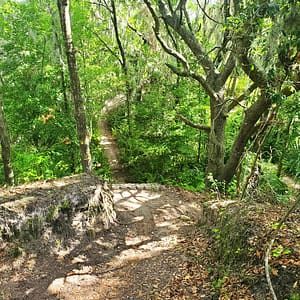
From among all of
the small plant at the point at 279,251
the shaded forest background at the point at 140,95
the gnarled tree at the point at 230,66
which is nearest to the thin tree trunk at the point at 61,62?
the shaded forest background at the point at 140,95

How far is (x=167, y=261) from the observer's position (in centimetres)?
407

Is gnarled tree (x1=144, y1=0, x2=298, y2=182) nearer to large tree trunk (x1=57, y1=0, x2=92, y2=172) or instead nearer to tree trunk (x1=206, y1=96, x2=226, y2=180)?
tree trunk (x1=206, y1=96, x2=226, y2=180)

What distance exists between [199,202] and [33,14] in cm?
769

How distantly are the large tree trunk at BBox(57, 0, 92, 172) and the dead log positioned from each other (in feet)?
2.70

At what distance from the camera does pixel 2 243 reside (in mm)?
3951

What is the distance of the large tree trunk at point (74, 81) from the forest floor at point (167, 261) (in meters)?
1.82

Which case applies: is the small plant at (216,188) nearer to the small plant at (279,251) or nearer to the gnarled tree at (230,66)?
the gnarled tree at (230,66)

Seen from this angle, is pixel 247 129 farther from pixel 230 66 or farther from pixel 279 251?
pixel 279 251

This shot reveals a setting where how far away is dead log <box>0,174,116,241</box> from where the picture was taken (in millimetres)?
4094

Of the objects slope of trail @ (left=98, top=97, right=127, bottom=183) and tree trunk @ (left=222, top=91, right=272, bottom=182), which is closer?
tree trunk @ (left=222, top=91, right=272, bottom=182)

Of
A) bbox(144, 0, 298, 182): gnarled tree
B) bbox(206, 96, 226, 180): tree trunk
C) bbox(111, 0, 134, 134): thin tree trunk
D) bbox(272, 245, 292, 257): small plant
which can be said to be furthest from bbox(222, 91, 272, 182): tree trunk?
bbox(111, 0, 134, 134): thin tree trunk

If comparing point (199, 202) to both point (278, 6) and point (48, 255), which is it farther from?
point (278, 6)

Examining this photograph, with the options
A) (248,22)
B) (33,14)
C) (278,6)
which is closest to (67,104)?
(33,14)

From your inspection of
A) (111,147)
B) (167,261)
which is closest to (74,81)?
(167,261)
